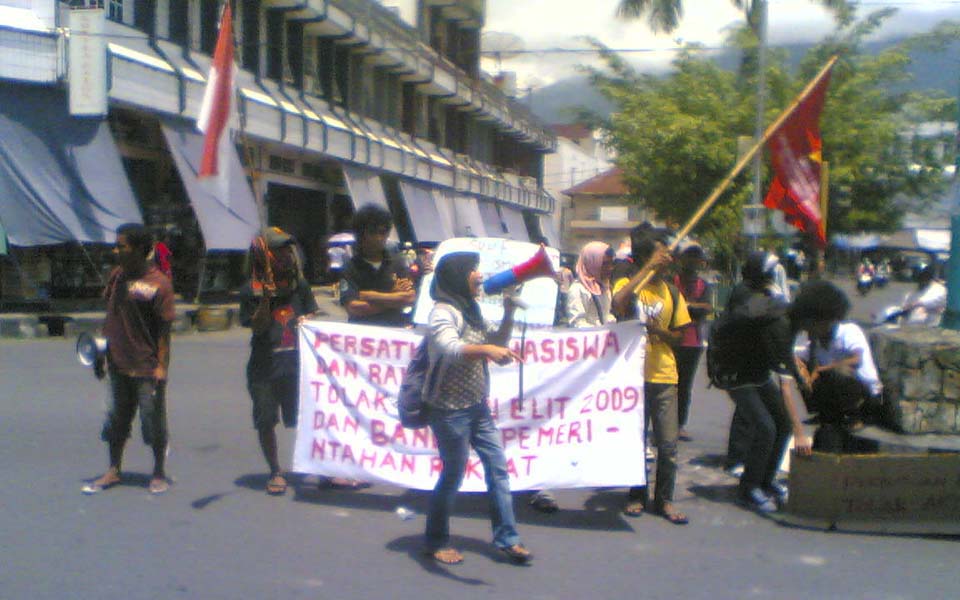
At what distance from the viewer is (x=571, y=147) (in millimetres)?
65188

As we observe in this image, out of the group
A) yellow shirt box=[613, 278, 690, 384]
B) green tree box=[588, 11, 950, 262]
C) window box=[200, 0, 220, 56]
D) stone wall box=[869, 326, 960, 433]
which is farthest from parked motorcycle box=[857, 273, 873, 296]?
yellow shirt box=[613, 278, 690, 384]

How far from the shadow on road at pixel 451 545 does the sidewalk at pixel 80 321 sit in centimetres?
824

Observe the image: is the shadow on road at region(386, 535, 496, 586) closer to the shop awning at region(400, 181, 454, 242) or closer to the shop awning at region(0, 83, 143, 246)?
the shop awning at region(0, 83, 143, 246)

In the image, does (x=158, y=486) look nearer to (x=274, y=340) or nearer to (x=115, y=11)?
(x=274, y=340)

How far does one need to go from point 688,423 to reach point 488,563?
4.82 meters

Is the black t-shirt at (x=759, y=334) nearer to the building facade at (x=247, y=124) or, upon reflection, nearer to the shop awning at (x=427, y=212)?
the building facade at (x=247, y=124)

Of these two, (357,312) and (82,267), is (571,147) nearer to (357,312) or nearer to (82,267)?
(82,267)

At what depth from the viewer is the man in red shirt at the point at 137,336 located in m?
6.21

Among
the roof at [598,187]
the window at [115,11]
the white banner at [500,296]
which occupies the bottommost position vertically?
the white banner at [500,296]

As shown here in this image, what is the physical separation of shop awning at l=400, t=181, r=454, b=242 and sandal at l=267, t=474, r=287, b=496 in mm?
26309

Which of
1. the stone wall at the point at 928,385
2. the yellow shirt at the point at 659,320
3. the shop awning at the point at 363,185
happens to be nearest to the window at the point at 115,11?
the shop awning at the point at 363,185

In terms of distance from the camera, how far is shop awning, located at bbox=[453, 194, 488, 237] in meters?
37.1

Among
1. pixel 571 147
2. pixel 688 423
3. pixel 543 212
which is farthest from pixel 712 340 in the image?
pixel 571 147

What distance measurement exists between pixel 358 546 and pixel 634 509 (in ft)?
5.82
